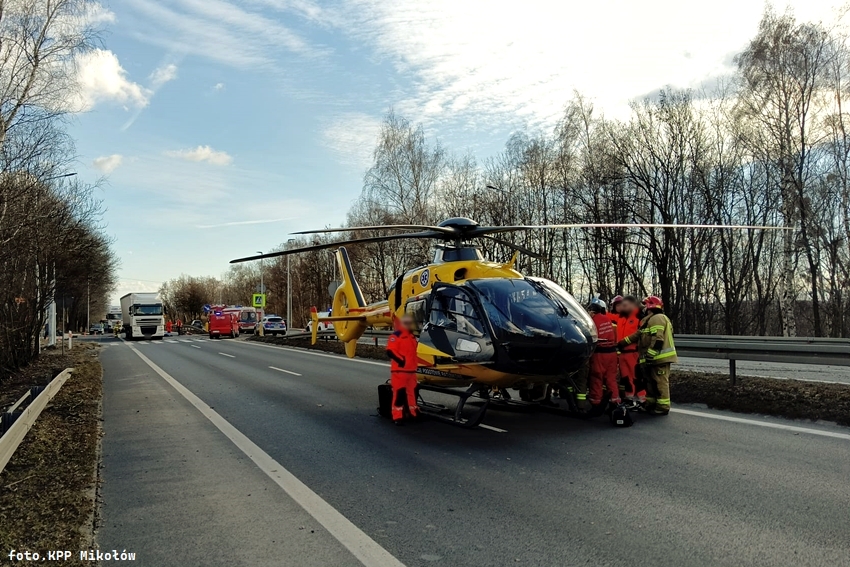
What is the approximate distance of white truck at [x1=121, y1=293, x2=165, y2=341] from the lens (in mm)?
44656

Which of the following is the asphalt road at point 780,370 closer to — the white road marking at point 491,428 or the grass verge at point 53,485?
the white road marking at point 491,428

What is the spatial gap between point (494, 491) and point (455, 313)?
325 centimetres

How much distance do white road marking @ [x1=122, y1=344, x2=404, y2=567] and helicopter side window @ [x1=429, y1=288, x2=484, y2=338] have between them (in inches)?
117

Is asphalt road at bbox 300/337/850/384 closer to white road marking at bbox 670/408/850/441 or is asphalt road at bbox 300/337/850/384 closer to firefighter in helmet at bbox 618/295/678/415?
white road marking at bbox 670/408/850/441

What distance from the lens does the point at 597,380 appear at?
893 cm

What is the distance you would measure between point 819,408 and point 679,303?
83.8 feet

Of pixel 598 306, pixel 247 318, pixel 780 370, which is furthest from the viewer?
pixel 247 318

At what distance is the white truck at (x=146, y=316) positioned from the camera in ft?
147

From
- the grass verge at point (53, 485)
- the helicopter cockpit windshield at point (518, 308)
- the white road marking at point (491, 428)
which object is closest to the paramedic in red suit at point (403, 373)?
the white road marking at point (491, 428)

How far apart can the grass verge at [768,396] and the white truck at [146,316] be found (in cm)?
4205

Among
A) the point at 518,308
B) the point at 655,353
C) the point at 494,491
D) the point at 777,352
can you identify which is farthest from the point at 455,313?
the point at 777,352

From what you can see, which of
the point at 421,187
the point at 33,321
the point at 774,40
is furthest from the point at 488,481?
the point at 421,187

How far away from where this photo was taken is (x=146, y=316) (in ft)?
148

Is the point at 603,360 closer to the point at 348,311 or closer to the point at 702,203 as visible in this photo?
the point at 348,311
